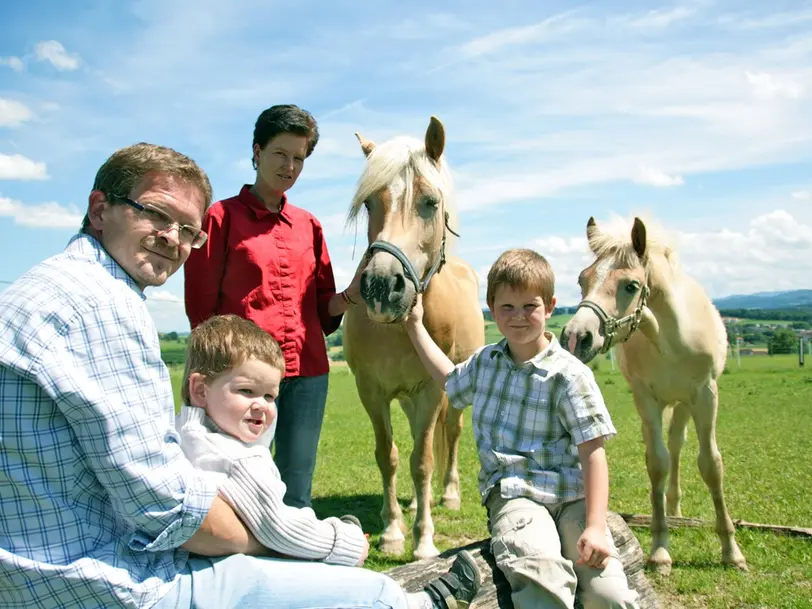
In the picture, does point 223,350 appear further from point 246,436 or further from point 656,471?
point 656,471

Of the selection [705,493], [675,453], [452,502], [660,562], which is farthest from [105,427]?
[705,493]

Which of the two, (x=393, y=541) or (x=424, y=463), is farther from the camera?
(x=393, y=541)

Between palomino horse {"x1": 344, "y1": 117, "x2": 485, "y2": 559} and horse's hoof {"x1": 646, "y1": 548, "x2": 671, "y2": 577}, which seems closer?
palomino horse {"x1": 344, "y1": 117, "x2": 485, "y2": 559}

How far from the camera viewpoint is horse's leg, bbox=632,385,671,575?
16.9 feet

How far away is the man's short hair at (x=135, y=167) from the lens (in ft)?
6.44

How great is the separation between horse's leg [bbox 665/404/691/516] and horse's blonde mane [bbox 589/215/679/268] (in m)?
2.05

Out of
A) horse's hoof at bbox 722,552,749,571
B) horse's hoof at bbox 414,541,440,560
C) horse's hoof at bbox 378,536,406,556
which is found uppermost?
horse's hoof at bbox 414,541,440,560

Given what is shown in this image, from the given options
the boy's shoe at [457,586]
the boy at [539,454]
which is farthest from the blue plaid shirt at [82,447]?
the boy at [539,454]

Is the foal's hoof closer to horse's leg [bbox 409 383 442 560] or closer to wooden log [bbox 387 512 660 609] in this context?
horse's leg [bbox 409 383 442 560]

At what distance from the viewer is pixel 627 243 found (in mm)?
5203

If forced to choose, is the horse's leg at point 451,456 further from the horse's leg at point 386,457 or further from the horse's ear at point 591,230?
the horse's ear at point 591,230

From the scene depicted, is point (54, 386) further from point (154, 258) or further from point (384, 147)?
point (384, 147)

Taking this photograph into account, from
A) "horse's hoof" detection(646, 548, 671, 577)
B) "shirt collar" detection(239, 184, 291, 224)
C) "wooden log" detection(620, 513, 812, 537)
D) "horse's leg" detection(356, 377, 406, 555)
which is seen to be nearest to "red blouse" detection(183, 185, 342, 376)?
"shirt collar" detection(239, 184, 291, 224)

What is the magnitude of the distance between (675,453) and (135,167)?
21.4ft
